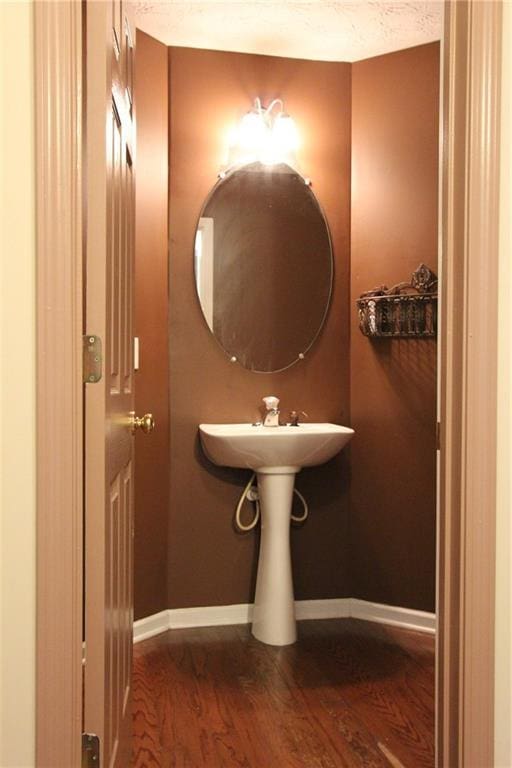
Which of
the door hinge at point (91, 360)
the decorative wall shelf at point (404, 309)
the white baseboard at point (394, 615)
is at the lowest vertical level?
the white baseboard at point (394, 615)

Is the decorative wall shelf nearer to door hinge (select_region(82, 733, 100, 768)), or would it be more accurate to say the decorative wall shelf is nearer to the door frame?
the door frame

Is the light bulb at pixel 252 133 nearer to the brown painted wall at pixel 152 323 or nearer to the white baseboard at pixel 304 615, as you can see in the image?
the brown painted wall at pixel 152 323

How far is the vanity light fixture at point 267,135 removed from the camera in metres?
3.04

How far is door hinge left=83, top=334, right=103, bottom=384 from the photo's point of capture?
1.30 meters

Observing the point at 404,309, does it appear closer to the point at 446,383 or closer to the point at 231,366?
the point at 231,366

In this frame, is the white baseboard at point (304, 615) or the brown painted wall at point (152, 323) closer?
the brown painted wall at point (152, 323)

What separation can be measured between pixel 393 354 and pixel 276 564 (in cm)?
100

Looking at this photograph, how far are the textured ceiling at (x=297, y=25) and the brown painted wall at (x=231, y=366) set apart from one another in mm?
Answer: 93

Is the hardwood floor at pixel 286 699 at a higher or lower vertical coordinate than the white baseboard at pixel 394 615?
lower

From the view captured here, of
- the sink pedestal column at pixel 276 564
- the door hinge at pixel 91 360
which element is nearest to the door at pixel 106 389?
the door hinge at pixel 91 360

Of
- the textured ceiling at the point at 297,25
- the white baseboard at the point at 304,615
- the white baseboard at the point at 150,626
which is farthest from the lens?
the white baseboard at the point at 304,615

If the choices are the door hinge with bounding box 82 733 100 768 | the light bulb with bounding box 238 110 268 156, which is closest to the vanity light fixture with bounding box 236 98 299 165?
the light bulb with bounding box 238 110 268 156

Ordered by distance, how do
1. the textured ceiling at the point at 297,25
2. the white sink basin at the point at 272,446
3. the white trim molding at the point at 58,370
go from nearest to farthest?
the white trim molding at the point at 58,370
the textured ceiling at the point at 297,25
the white sink basin at the point at 272,446

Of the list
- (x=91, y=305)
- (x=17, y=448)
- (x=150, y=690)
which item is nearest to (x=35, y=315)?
(x=91, y=305)
